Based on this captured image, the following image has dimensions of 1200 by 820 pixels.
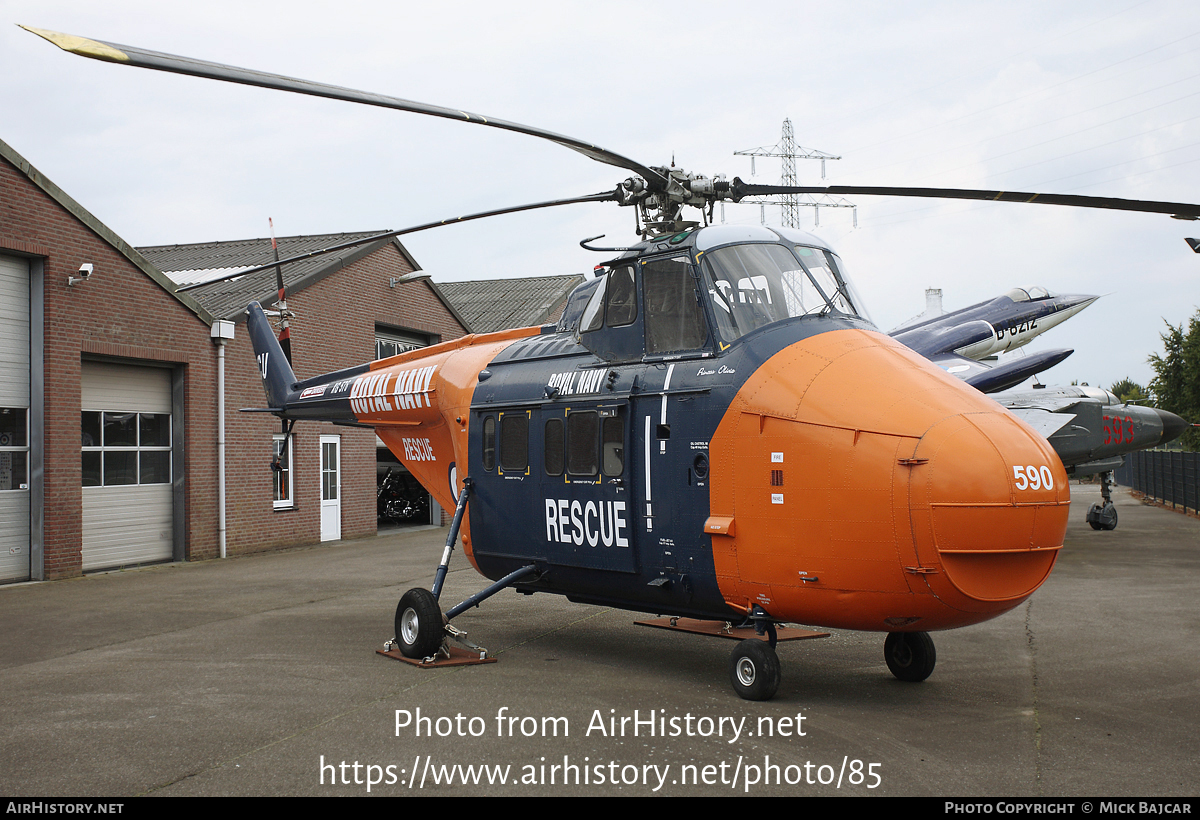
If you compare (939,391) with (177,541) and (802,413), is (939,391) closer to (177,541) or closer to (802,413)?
(802,413)

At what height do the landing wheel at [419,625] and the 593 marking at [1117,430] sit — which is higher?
the 593 marking at [1117,430]

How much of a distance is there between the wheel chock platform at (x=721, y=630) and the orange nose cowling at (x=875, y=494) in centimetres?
211

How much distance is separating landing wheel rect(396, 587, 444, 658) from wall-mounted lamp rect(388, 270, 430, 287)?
13.8 meters

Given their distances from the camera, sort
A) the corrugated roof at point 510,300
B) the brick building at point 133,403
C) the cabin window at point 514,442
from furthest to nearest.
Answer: the corrugated roof at point 510,300, the brick building at point 133,403, the cabin window at point 514,442

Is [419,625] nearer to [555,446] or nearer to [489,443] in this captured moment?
[489,443]

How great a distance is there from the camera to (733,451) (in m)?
6.55

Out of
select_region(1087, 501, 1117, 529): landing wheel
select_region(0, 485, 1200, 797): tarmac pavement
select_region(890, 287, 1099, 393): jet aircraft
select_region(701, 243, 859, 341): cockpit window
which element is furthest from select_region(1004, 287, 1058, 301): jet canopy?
select_region(701, 243, 859, 341): cockpit window

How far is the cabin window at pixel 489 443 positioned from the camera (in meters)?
8.83

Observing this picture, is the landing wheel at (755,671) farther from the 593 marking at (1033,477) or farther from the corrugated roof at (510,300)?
the corrugated roof at (510,300)

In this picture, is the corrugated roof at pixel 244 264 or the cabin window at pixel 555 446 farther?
the corrugated roof at pixel 244 264

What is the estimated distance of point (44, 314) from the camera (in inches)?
537

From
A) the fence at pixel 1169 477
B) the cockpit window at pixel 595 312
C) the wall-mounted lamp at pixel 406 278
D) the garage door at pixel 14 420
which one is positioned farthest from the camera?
the fence at pixel 1169 477

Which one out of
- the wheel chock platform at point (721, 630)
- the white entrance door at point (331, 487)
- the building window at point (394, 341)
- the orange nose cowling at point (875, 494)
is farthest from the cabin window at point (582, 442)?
the building window at point (394, 341)
